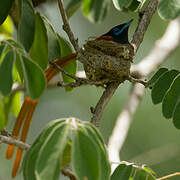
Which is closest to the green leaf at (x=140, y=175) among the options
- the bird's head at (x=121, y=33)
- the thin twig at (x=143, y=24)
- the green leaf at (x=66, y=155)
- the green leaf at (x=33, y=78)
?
the green leaf at (x=66, y=155)

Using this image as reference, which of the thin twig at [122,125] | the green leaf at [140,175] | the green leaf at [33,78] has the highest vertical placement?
the green leaf at [33,78]

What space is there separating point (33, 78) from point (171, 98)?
0.73m

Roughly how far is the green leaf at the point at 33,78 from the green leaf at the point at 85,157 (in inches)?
11.4

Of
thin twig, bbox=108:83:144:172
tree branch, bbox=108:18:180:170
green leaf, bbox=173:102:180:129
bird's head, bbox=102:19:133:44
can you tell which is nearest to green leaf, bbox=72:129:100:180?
green leaf, bbox=173:102:180:129

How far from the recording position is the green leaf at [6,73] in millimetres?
1758

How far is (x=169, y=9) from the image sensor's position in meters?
1.99

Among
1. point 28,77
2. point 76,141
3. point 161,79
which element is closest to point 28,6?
point 28,77

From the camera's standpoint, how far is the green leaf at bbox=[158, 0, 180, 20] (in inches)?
77.4

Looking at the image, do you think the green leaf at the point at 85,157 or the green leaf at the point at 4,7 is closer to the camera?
the green leaf at the point at 85,157

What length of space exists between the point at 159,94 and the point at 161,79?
0.08 m

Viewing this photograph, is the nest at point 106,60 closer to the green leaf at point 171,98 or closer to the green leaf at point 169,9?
the green leaf at point 171,98

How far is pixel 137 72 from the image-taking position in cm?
450

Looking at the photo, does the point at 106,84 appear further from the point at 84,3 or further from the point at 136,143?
the point at 136,143

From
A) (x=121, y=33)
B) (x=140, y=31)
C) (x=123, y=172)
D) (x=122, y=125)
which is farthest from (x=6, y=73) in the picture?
(x=121, y=33)
